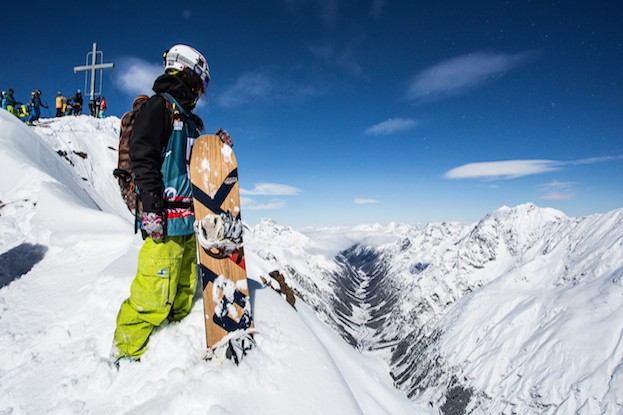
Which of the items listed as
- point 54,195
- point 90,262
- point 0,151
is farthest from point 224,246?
point 0,151

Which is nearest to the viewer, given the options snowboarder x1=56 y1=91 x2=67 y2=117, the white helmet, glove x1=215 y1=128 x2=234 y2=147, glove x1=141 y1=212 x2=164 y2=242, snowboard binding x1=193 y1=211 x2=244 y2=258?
glove x1=141 y1=212 x2=164 y2=242

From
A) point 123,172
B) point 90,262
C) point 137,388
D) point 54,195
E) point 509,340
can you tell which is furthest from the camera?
point 509,340

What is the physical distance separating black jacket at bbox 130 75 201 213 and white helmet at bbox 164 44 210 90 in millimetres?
727

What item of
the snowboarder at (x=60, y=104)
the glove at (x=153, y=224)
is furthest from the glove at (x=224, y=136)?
the snowboarder at (x=60, y=104)

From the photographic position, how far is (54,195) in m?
10.8

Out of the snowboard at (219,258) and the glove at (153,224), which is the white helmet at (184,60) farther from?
the glove at (153,224)

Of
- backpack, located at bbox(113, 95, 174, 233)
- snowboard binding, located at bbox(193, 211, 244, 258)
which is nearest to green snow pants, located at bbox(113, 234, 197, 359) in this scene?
snowboard binding, located at bbox(193, 211, 244, 258)

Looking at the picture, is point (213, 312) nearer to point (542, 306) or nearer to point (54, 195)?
point (54, 195)

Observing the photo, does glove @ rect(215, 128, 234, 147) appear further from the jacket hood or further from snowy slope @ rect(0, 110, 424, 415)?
snowy slope @ rect(0, 110, 424, 415)

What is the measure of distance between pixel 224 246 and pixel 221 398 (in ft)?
6.42

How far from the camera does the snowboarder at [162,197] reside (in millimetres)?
3904

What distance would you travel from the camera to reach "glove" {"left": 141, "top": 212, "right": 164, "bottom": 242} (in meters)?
4.02

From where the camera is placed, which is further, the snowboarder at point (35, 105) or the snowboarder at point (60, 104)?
the snowboarder at point (60, 104)

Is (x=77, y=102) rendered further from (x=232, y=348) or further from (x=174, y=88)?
(x=232, y=348)
